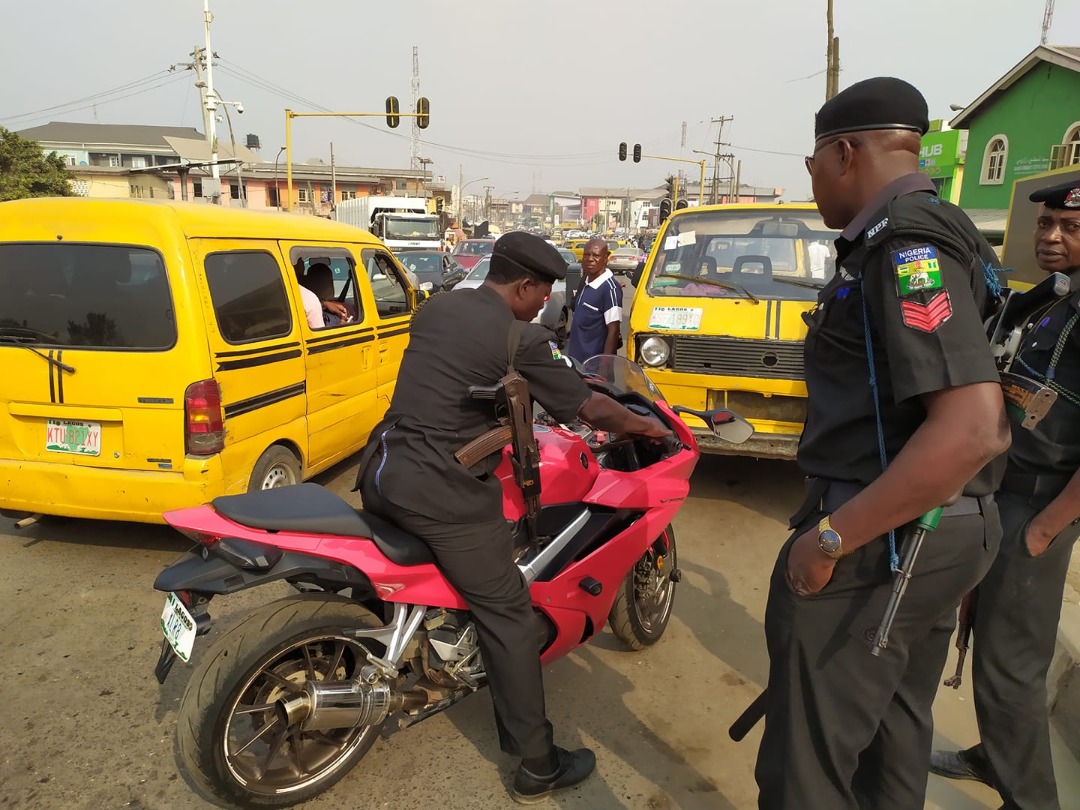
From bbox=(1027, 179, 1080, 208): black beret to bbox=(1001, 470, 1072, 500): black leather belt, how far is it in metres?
0.89

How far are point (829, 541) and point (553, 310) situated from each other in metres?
5.65

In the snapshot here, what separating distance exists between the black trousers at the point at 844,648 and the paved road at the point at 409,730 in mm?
1070

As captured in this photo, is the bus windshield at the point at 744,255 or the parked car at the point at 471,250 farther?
the parked car at the point at 471,250

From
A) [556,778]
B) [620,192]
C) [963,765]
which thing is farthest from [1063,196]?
[620,192]

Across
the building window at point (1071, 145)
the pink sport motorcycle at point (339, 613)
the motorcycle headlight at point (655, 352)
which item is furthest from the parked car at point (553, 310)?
the building window at point (1071, 145)

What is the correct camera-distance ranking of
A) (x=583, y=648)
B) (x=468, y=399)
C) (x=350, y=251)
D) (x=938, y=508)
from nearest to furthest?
(x=938, y=508), (x=468, y=399), (x=583, y=648), (x=350, y=251)

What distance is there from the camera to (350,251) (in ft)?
18.4

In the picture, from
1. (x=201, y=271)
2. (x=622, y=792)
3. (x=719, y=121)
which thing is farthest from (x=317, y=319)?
(x=719, y=121)

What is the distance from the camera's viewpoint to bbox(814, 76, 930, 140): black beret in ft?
4.94

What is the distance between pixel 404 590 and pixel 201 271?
244cm

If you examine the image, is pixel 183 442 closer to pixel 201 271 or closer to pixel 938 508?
pixel 201 271

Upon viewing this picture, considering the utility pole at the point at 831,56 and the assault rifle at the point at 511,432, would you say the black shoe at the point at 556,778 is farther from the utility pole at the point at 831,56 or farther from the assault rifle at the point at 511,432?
the utility pole at the point at 831,56

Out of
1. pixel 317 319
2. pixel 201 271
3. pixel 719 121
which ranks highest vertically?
pixel 719 121

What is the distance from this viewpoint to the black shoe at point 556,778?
251cm
